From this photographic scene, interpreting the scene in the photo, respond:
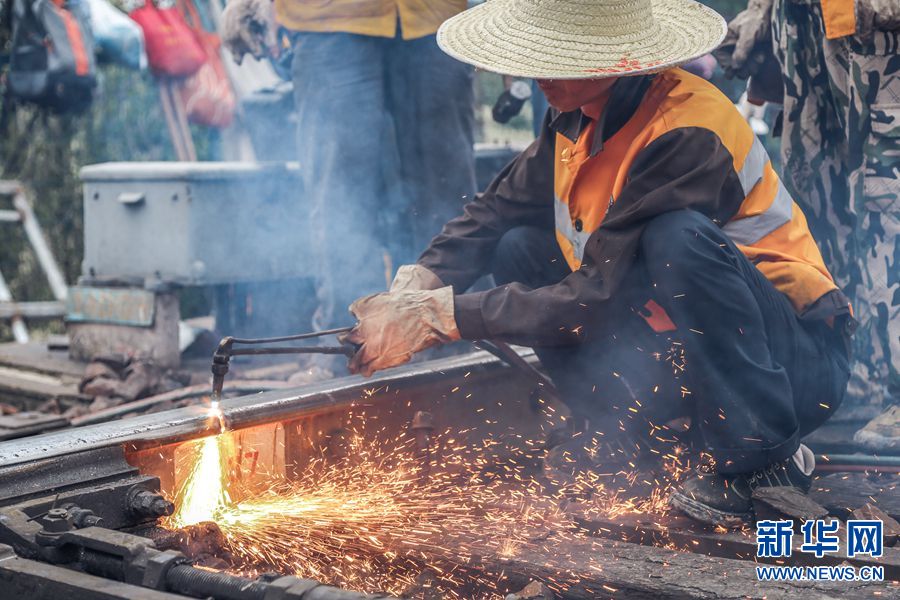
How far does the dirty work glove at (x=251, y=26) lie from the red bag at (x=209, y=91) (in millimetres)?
4350

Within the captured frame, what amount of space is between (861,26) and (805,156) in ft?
1.94

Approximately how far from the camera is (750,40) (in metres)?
4.14

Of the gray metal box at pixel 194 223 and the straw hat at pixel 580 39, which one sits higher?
the straw hat at pixel 580 39

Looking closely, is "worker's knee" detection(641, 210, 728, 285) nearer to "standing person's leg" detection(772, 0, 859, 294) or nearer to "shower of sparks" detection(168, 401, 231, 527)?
"shower of sparks" detection(168, 401, 231, 527)

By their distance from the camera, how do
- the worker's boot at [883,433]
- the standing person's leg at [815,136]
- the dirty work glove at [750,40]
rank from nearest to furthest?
1. the worker's boot at [883,433]
2. the standing person's leg at [815,136]
3. the dirty work glove at [750,40]

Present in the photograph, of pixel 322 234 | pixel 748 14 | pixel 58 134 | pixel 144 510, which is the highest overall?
pixel 748 14

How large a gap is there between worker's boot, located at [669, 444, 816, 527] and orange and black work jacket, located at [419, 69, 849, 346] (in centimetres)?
46

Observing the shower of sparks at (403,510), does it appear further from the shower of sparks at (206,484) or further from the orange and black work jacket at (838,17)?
the orange and black work jacket at (838,17)

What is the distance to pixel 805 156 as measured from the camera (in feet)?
13.3

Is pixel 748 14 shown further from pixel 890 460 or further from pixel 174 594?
pixel 174 594

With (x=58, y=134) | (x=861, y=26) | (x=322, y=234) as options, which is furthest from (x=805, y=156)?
(x=58, y=134)

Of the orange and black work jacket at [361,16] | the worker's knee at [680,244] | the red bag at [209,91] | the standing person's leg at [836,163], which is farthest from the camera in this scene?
the red bag at [209,91]

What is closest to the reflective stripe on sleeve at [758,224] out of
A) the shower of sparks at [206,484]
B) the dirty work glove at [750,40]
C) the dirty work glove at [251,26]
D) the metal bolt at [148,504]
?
the dirty work glove at [750,40]

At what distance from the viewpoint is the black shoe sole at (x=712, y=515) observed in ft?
9.16
